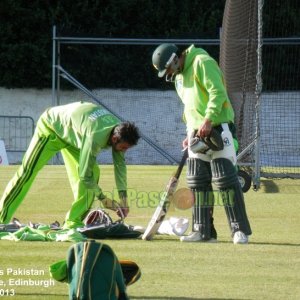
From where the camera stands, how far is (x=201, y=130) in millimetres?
10344

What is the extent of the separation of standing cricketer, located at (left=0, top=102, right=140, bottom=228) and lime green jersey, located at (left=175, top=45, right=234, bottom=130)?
61 cm

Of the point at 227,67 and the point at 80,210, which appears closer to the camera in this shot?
the point at 80,210

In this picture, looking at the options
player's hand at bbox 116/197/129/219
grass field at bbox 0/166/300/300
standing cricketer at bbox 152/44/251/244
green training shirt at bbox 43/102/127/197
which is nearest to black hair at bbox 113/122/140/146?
green training shirt at bbox 43/102/127/197

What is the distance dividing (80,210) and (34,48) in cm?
2071

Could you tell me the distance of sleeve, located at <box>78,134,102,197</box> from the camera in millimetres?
10836

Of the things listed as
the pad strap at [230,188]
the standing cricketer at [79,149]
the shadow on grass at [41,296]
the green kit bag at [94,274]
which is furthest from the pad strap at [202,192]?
the green kit bag at [94,274]

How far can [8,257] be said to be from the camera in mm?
9547

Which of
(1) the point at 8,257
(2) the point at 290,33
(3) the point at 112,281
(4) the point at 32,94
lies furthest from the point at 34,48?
(3) the point at 112,281

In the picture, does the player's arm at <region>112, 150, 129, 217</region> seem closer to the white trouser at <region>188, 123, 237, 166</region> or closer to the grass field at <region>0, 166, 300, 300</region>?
the grass field at <region>0, 166, 300, 300</region>

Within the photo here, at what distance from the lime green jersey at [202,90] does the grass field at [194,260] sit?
1252 mm

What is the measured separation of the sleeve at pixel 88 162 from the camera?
10.8 meters

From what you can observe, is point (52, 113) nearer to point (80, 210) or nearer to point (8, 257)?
point (80, 210)

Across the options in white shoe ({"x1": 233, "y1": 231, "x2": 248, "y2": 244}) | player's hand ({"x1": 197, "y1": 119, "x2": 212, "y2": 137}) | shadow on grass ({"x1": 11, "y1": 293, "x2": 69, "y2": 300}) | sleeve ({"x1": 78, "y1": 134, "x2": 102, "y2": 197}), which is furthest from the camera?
sleeve ({"x1": 78, "y1": 134, "x2": 102, "y2": 197})

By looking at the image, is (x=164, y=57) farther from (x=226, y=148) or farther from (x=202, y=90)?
(x=226, y=148)
